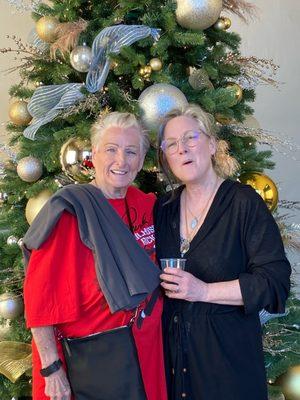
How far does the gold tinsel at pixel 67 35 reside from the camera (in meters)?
1.47

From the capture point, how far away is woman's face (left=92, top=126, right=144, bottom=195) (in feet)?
4.16

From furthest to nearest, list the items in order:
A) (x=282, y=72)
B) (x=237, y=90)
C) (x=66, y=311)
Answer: (x=282, y=72) → (x=237, y=90) → (x=66, y=311)

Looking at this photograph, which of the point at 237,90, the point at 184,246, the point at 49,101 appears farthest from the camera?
the point at 237,90

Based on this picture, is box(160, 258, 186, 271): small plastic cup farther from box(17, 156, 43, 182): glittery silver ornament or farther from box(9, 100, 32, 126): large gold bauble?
box(9, 100, 32, 126): large gold bauble

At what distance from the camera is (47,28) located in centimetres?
157

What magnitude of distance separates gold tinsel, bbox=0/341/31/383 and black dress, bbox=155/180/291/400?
0.58m

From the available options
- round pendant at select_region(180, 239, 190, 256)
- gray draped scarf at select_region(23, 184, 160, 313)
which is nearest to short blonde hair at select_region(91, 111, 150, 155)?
gray draped scarf at select_region(23, 184, 160, 313)

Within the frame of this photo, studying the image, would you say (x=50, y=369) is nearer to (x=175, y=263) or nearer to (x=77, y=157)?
(x=175, y=263)

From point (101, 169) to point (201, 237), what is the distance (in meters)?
0.34

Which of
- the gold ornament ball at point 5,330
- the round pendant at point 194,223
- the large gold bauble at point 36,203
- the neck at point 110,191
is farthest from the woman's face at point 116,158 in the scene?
the gold ornament ball at point 5,330

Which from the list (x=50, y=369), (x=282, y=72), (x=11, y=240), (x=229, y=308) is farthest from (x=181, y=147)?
(x=282, y=72)

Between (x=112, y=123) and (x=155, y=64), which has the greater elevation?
(x=155, y=64)

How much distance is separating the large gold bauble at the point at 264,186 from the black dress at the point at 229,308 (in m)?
0.44

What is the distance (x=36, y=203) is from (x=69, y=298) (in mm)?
549
